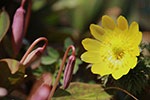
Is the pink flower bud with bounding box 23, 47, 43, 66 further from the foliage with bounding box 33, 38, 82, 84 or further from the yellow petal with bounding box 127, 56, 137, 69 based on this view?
the yellow petal with bounding box 127, 56, 137, 69

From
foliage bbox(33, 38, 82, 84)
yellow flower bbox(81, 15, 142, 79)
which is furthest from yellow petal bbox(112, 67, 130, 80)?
foliage bbox(33, 38, 82, 84)

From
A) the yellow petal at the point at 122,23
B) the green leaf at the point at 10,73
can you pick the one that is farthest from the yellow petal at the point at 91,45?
the green leaf at the point at 10,73

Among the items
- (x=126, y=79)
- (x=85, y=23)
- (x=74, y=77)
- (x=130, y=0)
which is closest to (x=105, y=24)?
(x=126, y=79)

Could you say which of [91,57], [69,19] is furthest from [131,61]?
[69,19]

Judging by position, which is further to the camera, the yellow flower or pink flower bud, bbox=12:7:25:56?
pink flower bud, bbox=12:7:25:56

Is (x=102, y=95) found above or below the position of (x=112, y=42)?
below

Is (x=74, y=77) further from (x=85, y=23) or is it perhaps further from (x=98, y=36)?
(x=85, y=23)
